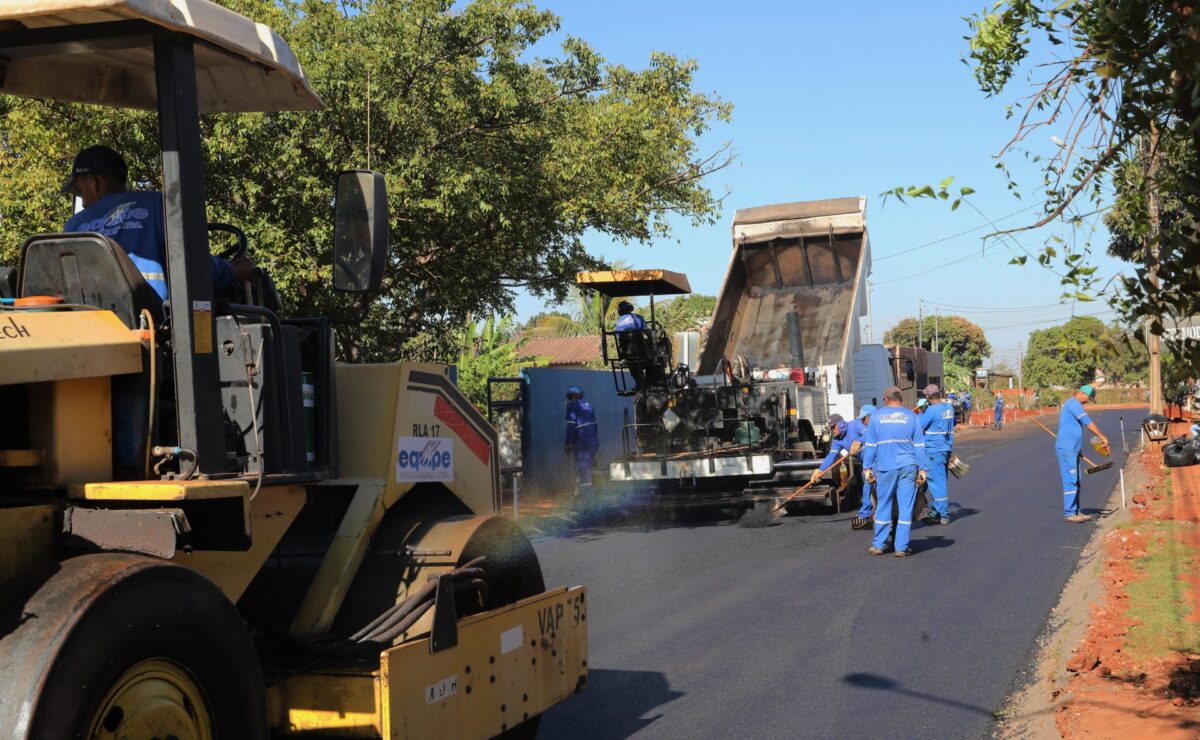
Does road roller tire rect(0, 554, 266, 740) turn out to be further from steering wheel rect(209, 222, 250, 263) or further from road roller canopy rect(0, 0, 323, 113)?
road roller canopy rect(0, 0, 323, 113)

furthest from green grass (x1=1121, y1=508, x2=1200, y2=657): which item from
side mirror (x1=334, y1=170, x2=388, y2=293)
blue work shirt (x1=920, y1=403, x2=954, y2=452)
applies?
side mirror (x1=334, y1=170, x2=388, y2=293)

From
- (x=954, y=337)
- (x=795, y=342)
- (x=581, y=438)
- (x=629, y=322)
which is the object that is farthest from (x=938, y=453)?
(x=954, y=337)

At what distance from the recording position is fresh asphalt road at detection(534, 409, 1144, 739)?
20.2 ft

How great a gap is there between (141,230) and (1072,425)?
12.3 metres

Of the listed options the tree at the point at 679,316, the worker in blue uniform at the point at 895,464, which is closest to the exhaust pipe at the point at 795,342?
the worker in blue uniform at the point at 895,464

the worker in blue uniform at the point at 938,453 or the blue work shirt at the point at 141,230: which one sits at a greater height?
the blue work shirt at the point at 141,230

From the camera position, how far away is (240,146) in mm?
12195

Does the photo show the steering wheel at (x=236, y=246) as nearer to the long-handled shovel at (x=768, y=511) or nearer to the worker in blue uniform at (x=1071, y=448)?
the long-handled shovel at (x=768, y=511)

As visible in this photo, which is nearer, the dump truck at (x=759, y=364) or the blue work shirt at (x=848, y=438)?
the blue work shirt at (x=848, y=438)

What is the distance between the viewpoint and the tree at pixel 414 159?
1212 centimetres

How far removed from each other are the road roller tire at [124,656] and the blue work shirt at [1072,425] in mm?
12171

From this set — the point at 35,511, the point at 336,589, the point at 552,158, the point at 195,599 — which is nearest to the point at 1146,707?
the point at 336,589

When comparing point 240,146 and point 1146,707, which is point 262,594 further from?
point 240,146

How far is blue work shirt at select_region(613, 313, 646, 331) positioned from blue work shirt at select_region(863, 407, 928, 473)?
4.22m
